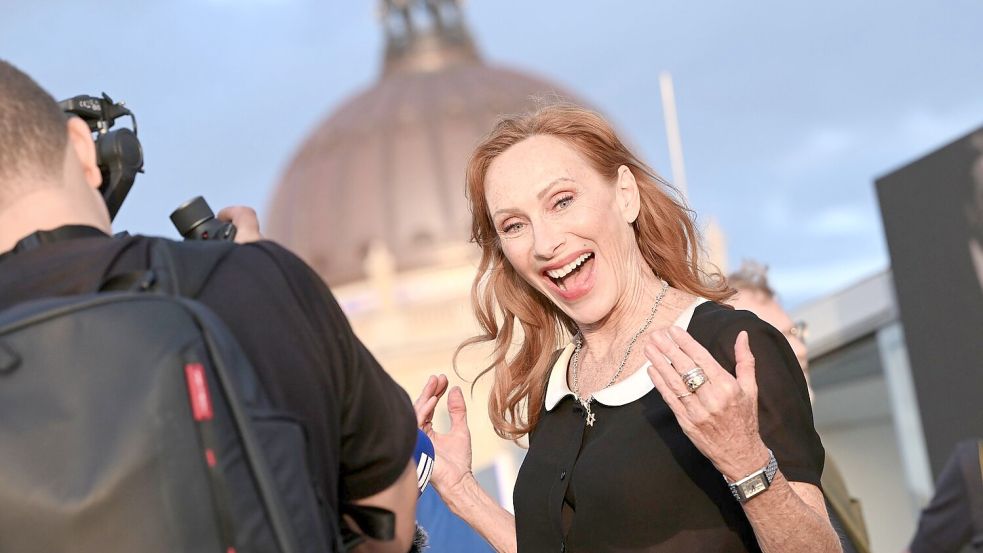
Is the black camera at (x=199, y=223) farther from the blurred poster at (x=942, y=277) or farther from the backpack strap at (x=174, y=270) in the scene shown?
the blurred poster at (x=942, y=277)

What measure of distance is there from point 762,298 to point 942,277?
3211 mm

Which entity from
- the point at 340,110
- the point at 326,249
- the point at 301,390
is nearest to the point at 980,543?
the point at 301,390

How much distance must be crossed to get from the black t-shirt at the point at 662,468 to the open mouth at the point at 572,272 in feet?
0.95

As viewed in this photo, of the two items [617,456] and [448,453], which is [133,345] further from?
[448,453]

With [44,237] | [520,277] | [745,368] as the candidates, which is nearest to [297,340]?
[44,237]

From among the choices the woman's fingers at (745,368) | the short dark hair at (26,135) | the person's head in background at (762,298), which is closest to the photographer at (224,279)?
the short dark hair at (26,135)

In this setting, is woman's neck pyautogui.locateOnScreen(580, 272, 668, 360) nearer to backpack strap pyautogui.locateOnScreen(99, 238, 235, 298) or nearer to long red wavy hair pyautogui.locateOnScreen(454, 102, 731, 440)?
long red wavy hair pyautogui.locateOnScreen(454, 102, 731, 440)

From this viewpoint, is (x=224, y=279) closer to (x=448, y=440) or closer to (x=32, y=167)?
(x=32, y=167)

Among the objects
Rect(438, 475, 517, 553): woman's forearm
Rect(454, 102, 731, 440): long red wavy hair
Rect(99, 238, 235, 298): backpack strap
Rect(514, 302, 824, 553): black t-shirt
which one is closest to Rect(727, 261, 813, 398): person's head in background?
Rect(454, 102, 731, 440): long red wavy hair

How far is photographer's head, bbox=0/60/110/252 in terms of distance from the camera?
1.84 m

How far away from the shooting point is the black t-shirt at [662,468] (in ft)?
8.24

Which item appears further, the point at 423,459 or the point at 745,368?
the point at 423,459

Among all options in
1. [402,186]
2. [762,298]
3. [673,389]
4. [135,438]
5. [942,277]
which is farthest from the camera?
[402,186]

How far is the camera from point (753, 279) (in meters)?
4.72
